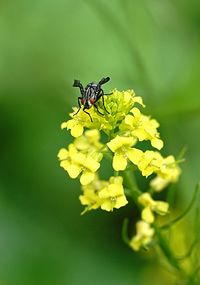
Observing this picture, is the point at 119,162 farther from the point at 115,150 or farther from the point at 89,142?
the point at 89,142

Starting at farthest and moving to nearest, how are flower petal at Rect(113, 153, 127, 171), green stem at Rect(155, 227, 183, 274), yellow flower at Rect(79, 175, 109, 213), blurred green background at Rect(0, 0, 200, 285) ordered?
1. blurred green background at Rect(0, 0, 200, 285)
2. green stem at Rect(155, 227, 183, 274)
3. yellow flower at Rect(79, 175, 109, 213)
4. flower petal at Rect(113, 153, 127, 171)

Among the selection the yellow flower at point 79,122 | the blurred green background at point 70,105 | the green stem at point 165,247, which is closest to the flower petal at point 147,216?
the green stem at point 165,247

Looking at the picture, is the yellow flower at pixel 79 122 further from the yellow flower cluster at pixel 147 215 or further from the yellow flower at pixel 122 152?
the yellow flower cluster at pixel 147 215

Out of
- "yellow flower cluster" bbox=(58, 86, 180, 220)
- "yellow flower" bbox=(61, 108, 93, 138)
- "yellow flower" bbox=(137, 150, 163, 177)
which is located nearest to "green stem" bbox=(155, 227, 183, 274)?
"yellow flower cluster" bbox=(58, 86, 180, 220)

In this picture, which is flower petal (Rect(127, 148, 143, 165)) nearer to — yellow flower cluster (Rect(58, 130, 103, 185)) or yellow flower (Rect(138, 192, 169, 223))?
yellow flower cluster (Rect(58, 130, 103, 185))

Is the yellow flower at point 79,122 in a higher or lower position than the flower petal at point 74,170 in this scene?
higher

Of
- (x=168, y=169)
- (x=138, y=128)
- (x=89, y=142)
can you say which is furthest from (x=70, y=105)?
(x=138, y=128)
